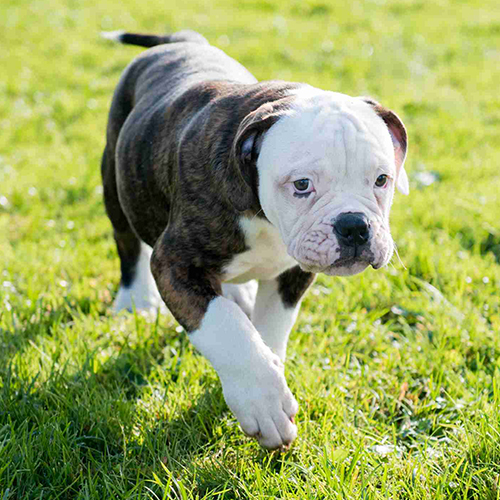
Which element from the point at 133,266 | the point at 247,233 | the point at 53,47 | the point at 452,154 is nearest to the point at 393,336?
the point at 247,233

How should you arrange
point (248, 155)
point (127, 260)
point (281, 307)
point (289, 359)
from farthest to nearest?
point (127, 260), point (289, 359), point (281, 307), point (248, 155)

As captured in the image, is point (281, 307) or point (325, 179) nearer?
point (325, 179)

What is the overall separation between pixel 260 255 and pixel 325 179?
572 mm

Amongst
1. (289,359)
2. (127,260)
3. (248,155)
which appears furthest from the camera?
(127,260)

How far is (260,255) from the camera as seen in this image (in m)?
3.10

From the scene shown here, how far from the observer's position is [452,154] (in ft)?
20.3

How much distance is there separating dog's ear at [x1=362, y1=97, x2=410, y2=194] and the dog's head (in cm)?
12

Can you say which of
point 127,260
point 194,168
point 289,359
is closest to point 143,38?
point 127,260

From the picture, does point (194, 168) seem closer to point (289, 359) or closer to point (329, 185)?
point (329, 185)

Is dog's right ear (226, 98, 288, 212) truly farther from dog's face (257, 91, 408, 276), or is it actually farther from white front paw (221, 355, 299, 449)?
white front paw (221, 355, 299, 449)

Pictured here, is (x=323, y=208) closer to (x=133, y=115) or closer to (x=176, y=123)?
(x=176, y=123)

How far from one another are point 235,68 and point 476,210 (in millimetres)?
2012

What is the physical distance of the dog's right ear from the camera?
274 centimetres

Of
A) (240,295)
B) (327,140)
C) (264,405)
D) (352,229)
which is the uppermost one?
(327,140)
